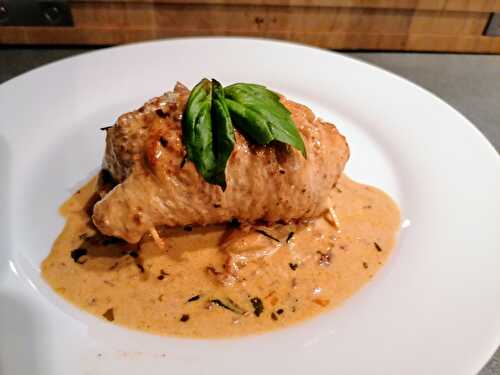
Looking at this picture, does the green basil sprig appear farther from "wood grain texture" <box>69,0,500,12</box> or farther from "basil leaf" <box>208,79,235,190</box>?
"wood grain texture" <box>69,0,500,12</box>

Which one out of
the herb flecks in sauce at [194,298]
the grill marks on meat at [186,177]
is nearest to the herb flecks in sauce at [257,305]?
the herb flecks in sauce at [194,298]

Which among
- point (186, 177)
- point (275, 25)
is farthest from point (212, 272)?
point (275, 25)

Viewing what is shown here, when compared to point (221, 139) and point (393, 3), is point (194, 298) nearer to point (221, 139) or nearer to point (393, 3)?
point (221, 139)

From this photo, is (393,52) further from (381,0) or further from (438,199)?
(438,199)

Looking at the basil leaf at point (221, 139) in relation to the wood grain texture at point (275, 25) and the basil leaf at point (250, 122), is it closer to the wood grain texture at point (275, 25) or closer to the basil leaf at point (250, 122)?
the basil leaf at point (250, 122)

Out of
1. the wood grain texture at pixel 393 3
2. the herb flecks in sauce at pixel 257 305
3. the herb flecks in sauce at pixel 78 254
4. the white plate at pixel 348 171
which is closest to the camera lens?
the white plate at pixel 348 171

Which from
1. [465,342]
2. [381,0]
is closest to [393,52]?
[381,0]
